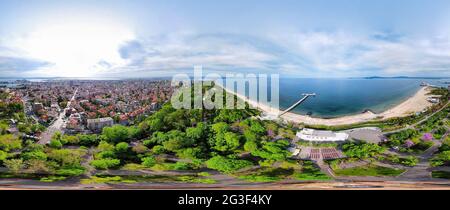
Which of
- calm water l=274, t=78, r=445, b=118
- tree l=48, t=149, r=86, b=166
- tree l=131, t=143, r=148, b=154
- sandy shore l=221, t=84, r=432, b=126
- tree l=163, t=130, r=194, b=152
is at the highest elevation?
calm water l=274, t=78, r=445, b=118

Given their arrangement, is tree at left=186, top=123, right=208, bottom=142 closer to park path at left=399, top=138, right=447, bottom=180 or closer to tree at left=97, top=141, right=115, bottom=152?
tree at left=97, top=141, right=115, bottom=152

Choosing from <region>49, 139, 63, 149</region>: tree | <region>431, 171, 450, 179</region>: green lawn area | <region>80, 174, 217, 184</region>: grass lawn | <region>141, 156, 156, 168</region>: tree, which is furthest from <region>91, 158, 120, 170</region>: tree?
<region>431, 171, 450, 179</region>: green lawn area

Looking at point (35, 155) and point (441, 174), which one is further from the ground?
point (35, 155)

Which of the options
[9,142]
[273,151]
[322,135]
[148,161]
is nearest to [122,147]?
[148,161]

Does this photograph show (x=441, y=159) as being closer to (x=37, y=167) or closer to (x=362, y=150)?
(x=362, y=150)
